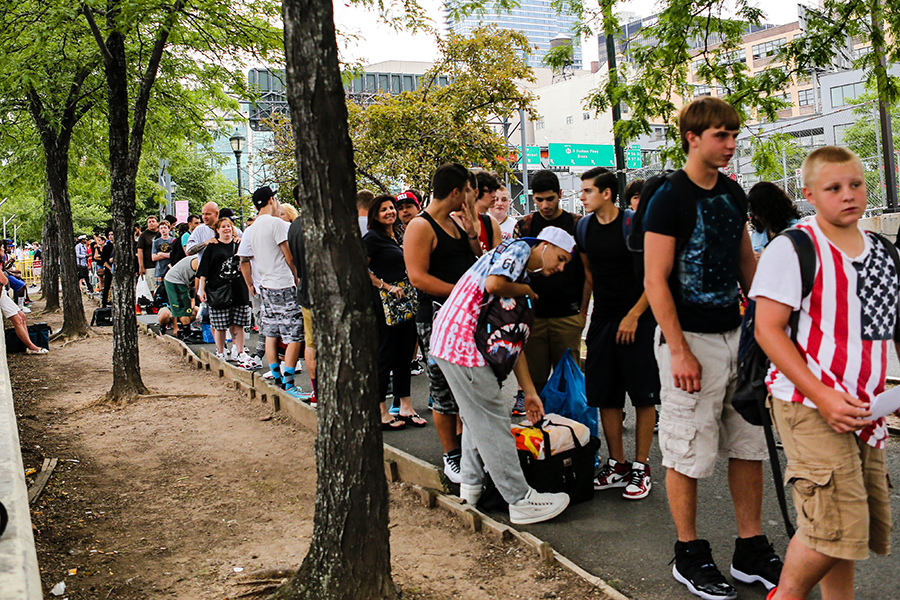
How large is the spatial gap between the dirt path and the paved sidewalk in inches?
12.0

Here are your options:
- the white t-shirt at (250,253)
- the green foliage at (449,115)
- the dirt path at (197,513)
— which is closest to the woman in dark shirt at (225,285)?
the white t-shirt at (250,253)

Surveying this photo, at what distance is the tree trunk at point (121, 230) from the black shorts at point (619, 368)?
5952 mm

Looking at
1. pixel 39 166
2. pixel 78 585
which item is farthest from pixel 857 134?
pixel 39 166

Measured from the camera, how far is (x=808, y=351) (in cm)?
280

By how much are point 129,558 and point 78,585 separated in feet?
1.26

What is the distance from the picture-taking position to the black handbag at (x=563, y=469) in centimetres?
471

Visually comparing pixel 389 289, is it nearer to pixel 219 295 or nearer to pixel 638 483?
pixel 638 483

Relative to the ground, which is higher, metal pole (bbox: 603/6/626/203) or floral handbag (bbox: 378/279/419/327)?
metal pole (bbox: 603/6/626/203)

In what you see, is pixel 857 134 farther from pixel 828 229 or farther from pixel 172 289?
pixel 828 229

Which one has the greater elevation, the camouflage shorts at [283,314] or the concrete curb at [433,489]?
the camouflage shorts at [283,314]

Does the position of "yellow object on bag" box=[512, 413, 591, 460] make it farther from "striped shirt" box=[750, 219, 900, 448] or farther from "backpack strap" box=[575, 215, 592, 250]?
"striped shirt" box=[750, 219, 900, 448]

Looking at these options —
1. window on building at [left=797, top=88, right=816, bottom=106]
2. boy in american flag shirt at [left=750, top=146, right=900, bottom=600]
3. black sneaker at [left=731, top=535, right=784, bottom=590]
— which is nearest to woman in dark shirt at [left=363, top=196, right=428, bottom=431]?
black sneaker at [left=731, top=535, right=784, bottom=590]

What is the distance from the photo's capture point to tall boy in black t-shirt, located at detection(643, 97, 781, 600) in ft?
11.3

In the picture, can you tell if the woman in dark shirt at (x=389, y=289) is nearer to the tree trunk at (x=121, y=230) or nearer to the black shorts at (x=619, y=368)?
the black shorts at (x=619, y=368)
